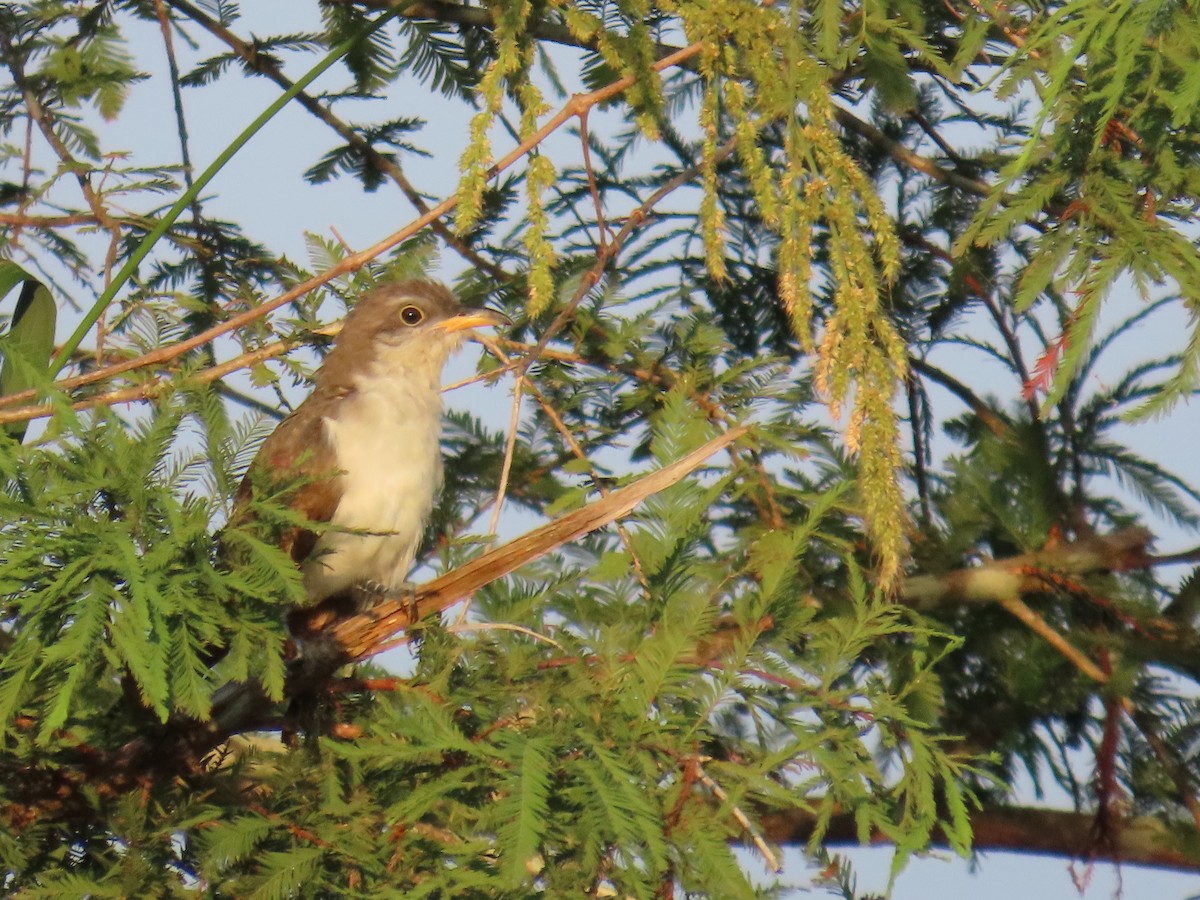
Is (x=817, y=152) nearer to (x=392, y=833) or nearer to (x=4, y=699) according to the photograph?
(x=392, y=833)

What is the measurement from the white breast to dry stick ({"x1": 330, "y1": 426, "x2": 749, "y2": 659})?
860mm

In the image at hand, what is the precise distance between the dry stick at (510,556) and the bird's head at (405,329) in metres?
1.69

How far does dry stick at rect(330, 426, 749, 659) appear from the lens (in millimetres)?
3723

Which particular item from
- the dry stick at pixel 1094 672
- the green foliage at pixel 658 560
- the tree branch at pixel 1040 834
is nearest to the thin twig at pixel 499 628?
the green foliage at pixel 658 560

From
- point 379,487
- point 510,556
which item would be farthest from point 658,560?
point 379,487

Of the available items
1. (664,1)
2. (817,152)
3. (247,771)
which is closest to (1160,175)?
(817,152)

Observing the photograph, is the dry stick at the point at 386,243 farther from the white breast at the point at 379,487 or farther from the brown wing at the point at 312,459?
the white breast at the point at 379,487

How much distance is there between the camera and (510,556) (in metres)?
3.84

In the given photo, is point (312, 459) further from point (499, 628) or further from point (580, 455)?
point (499, 628)

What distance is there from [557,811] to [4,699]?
47.0 inches

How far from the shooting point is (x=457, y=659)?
3.83 m

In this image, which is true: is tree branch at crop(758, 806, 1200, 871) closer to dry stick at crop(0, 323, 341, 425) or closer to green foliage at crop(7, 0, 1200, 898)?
green foliage at crop(7, 0, 1200, 898)

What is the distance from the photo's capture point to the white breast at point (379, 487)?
519cm

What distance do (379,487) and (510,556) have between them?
147 cm
